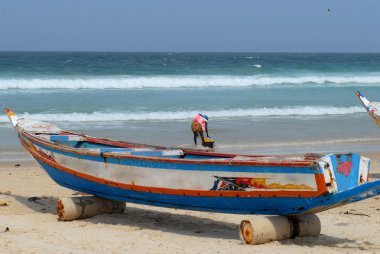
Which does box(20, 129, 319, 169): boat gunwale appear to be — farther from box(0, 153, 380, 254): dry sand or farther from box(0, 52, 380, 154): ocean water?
box(0, 52, 380, 154): ocean water

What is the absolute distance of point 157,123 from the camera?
63.1 ft

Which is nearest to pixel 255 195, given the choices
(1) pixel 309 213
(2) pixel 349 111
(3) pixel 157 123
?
(1) pixel 309 213

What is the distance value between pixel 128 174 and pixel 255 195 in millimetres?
1585

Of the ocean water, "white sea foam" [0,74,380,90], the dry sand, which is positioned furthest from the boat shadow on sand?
"white sea foam" [0,74,380,90]

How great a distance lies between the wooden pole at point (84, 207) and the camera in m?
8.16

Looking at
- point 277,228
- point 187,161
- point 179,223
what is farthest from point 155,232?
point 277,228

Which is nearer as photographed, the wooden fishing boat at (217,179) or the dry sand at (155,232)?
the wooden fishing boat at (217,179)

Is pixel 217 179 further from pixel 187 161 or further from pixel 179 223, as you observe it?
pixel 179 223

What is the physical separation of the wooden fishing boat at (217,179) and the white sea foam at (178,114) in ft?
36.6

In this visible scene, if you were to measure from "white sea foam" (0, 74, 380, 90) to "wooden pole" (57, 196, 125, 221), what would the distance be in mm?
21923

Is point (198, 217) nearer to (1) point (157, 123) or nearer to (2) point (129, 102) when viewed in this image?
(1) point (157, 123)

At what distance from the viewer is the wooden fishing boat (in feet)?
21.4

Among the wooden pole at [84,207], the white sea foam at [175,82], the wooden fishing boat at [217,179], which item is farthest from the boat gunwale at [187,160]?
the white sea foam at [175,82]

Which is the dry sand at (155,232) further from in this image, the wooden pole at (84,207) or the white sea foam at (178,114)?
the white sea foam at (178,114)
